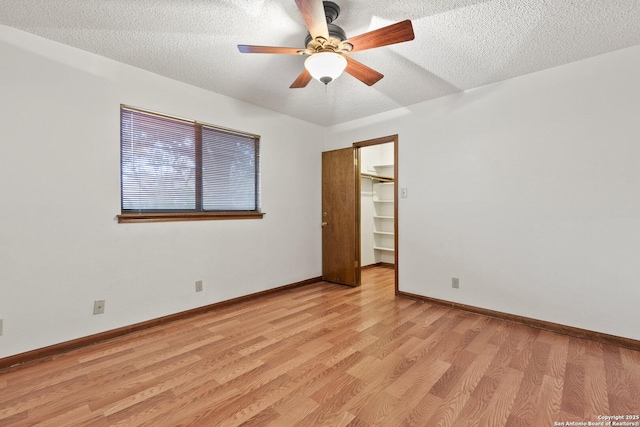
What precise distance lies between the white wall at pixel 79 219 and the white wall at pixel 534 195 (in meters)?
2.40

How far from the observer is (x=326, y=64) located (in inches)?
78.3

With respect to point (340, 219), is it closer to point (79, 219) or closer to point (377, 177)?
point (377, 177)

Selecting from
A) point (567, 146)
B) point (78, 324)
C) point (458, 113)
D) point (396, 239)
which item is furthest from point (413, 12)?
point (78, 324)

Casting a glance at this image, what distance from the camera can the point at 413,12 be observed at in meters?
1.97

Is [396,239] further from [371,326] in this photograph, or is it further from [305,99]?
[305,99]

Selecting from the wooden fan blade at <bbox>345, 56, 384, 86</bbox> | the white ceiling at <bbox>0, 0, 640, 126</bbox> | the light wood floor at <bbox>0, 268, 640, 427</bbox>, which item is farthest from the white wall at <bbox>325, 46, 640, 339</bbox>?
the wooden fan blade at <bbox>345, 56, 384, 86</bbox>

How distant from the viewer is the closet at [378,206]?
18.1 feet

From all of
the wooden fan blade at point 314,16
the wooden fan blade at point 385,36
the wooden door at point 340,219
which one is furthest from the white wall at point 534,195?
the wooden fan blade at point 314,16

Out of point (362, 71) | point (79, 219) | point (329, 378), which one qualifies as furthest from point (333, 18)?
point (79, 219)

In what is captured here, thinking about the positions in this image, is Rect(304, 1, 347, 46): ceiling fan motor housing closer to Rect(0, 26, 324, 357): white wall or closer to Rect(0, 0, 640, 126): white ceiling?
Rect(0, 0, 640, 126): white ceiling

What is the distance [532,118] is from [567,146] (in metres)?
0.40

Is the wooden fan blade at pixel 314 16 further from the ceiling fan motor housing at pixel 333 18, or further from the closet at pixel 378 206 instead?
the closet at pixel 378 206

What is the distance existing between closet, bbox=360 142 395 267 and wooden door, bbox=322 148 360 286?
1.08 m

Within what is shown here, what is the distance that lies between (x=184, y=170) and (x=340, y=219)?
7.37ft
